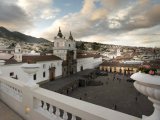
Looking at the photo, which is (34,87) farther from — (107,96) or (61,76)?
(61,76)

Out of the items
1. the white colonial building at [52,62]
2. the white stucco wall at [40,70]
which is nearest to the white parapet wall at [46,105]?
the white stucco wall at [40,70]

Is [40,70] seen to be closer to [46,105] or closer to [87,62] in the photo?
[46,105]

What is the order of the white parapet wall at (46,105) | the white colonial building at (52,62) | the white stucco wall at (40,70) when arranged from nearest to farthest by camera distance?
1. the white parapet wall at (46,105)
2. the white stucco wall at (40,70)
3. the white colonial building at (52,62)

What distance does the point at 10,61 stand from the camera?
22.0m

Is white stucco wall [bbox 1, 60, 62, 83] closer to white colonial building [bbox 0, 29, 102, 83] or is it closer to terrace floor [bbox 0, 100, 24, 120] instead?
white colonial building [bbox 0, 29, 102, 83]

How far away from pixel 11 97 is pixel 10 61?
1911cm

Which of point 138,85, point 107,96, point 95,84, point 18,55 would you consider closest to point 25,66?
point 138,85

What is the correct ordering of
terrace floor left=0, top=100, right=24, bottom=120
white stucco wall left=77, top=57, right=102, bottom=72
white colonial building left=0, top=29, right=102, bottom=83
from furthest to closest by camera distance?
white stucco wall left=77, top=57, right=102, bottom=72 < white colonial building left=0, top=29, right=102, bottom=83 < terrace floor left=0, top=100, right=24, bottom=120

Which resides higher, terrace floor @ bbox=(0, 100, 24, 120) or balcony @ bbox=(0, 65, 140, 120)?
balcony @ bbox=(0, 65, 140, 120)

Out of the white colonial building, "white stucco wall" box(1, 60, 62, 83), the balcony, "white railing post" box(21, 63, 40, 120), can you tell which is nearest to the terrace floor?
the balcony

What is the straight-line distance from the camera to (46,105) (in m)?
3.34

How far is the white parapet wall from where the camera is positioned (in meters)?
2.26

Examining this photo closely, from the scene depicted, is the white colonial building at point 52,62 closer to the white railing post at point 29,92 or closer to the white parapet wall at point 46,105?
the white parapet wall at point 46,105

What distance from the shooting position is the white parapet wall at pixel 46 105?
2256 mm
